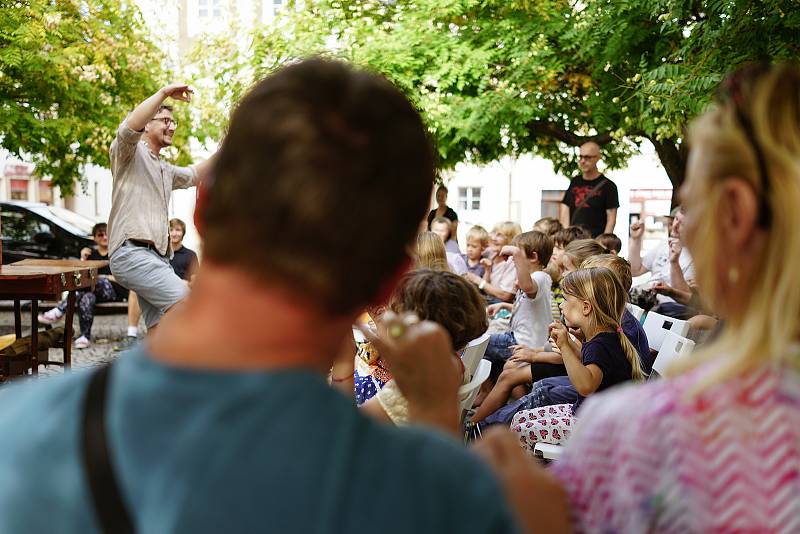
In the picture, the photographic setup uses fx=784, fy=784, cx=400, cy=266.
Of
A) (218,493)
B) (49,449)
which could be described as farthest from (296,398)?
(49,449)

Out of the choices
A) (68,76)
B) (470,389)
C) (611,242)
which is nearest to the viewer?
(470,389)

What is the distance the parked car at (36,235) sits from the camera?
43.1 feet

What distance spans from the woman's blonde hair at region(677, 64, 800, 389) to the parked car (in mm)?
13332

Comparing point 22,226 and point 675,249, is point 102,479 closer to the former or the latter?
point 675,249

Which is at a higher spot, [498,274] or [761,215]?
[761,215]

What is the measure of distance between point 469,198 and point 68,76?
87.6 ft

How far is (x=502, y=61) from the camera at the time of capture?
11500 mm

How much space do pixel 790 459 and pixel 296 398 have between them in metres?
0.58

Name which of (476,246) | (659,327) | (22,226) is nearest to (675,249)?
(659,327)

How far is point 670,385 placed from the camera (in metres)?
0.97

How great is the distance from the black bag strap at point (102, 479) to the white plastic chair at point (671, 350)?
10.8 feet

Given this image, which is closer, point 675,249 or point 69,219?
point 675,249

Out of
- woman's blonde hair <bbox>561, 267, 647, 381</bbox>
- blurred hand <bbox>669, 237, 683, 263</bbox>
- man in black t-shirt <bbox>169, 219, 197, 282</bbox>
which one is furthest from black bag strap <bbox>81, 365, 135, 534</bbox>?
man in black t-shirt <bbox>169, 219, 197, 282</bbox>

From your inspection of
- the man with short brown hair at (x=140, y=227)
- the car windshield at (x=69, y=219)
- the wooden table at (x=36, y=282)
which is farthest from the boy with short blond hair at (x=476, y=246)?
the car windshield at (x=69, y=219)
